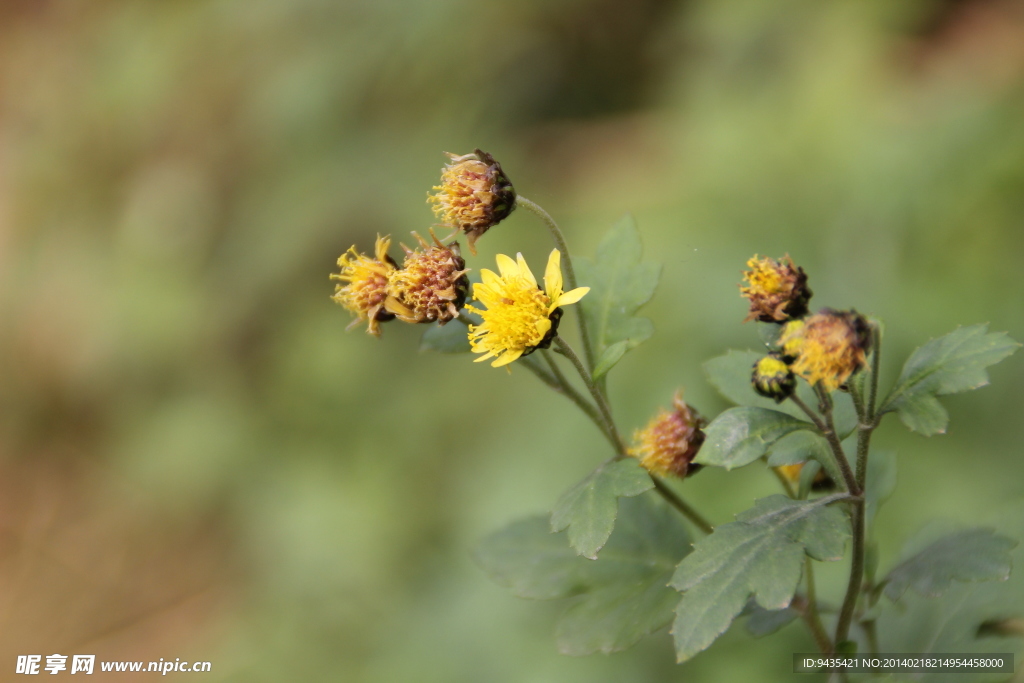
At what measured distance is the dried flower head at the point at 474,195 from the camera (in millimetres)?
1567

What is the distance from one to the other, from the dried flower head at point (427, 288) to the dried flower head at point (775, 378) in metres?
0.61

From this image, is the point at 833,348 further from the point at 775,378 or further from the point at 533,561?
the point at 533,561

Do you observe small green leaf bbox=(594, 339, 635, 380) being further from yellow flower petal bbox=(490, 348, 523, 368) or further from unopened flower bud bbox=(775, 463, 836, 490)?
unopened flower bud bbox=(775, 463, 836, 490)

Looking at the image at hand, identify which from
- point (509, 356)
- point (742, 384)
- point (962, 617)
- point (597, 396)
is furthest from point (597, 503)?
point (962, 617)

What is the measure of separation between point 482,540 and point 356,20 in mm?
4237

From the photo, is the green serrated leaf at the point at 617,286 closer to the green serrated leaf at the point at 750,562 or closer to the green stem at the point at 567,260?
the green stem at the point at 567,260

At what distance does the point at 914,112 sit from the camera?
418cm

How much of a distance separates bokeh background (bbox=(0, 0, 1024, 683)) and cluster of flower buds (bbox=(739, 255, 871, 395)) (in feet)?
5.78

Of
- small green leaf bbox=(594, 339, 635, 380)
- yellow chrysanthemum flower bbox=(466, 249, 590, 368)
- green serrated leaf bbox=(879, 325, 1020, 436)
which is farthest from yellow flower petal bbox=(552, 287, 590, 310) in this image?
green serrated leaf bbox=(879, 325, 1020, 436)

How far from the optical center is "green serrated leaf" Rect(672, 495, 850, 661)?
3.88 ft

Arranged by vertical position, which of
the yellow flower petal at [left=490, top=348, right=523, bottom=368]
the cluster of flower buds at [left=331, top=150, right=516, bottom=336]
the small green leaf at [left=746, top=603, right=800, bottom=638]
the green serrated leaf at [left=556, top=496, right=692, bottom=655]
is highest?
the cluster of flower buds at [left=331, top=150, right=516, bottom=336]

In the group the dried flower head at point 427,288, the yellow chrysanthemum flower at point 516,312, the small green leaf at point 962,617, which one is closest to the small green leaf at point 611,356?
the yellow chrysanthemum flower at point 516,312

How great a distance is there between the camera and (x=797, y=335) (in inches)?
49.3

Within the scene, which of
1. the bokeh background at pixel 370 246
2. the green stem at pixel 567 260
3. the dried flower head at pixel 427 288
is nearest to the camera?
the green stem at pixel 567 260
